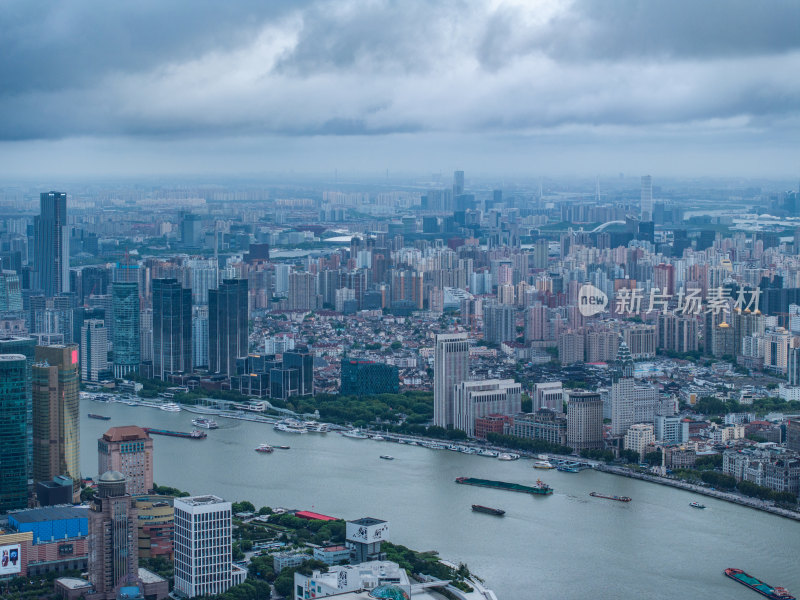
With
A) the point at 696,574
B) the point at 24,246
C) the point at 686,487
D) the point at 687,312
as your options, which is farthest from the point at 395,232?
the point at 696,574

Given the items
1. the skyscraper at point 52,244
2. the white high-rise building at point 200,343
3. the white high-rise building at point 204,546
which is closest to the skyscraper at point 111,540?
the white high-rise building at point 204,546

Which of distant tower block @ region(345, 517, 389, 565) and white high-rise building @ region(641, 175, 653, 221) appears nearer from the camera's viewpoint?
distant tower block @ region(345, 517, 389, 565)

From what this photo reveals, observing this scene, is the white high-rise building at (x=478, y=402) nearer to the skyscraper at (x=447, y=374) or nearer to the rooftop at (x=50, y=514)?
the skyscraper at (x=447, y=374)

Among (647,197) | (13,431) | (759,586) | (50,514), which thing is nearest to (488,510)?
(759,586)

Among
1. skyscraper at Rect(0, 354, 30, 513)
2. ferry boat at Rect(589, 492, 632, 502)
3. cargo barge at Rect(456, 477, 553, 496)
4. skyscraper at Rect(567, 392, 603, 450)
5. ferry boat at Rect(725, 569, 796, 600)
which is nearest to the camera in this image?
ferry boat at Rect(725, 569, 796, 600)

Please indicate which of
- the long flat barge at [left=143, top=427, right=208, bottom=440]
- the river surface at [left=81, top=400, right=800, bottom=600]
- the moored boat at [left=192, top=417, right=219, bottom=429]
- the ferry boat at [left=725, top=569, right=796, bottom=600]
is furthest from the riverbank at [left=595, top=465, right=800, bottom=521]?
the moored boat at [left=192, top=417, right=219, bottom=429]

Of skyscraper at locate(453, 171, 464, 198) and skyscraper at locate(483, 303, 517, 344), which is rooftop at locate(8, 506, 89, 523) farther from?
skyscraper at locate(453, 171, 464, 198)
